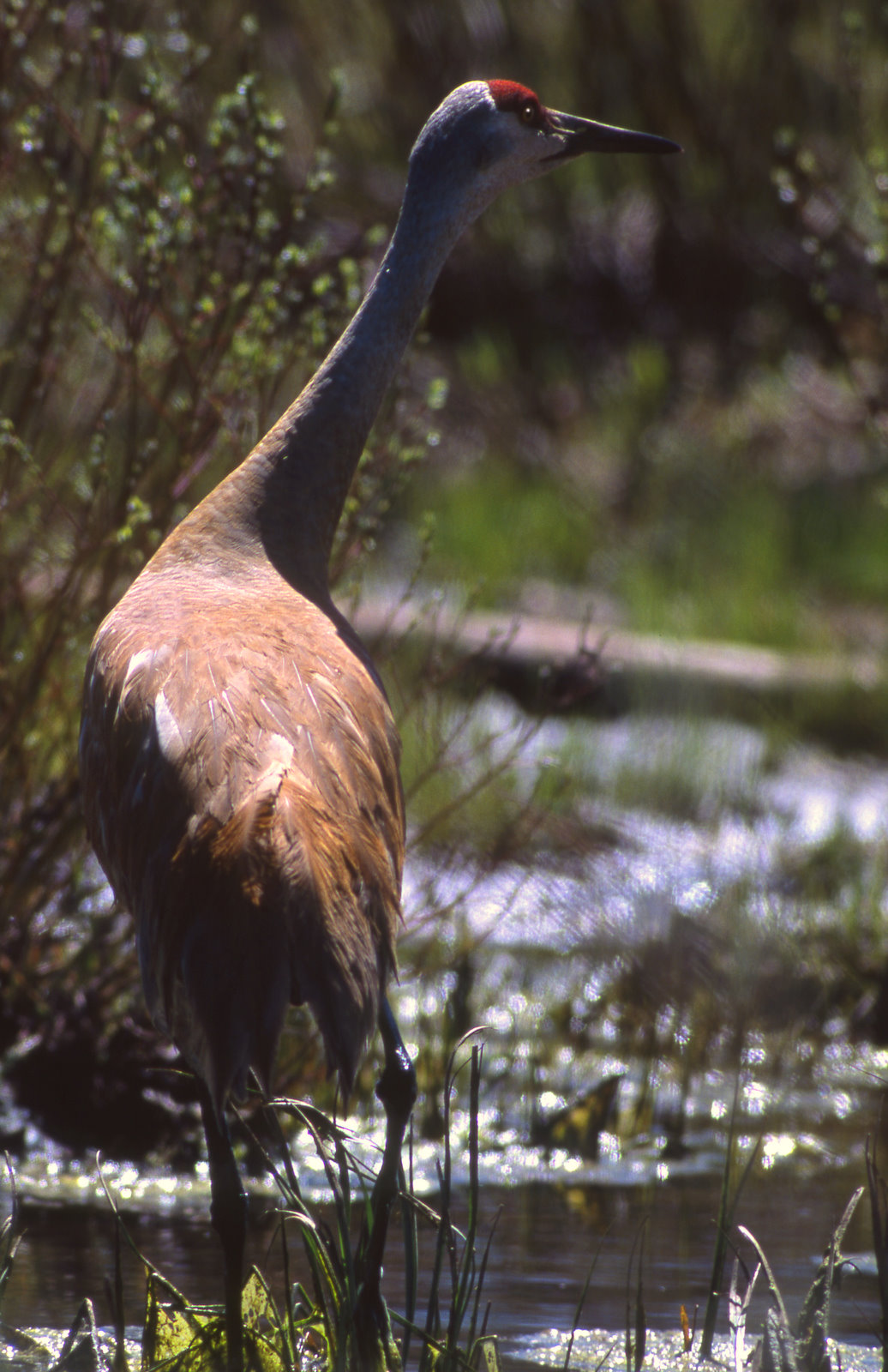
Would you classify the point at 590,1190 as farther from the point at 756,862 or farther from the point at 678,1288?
the point at 756,862

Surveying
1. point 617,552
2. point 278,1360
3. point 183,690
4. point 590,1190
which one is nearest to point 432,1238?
point 590,1190

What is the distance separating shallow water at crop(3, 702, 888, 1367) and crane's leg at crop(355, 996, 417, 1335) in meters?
0.20

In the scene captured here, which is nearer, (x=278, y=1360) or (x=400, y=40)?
(x=278, y=1360)

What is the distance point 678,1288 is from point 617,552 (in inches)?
301

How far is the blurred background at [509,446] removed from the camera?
4.57 meters

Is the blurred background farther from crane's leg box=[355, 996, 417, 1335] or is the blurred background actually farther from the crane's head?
crane's leg box=[355, 996, 417, 1335]

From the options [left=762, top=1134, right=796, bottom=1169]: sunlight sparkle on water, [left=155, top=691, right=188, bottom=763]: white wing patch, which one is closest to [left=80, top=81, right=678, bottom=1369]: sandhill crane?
[left=155, top=691, right=188, bottom=763]: white wing patch

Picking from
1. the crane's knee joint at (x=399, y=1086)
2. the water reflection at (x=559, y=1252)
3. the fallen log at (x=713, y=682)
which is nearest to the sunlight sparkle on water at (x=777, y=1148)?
the water reflection at (x=559, y=1252)

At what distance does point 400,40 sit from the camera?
13.4 metres

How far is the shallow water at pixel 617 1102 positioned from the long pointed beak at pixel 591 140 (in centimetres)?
147

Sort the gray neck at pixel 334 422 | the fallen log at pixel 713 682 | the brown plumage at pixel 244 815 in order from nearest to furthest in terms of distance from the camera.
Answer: the brown plumage at pixel 244 815 < the gray neck at pixel 334 422 < the fallen log at pixel 713 682

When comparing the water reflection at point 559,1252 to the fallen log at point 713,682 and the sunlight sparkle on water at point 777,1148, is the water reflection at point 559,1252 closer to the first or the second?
the sunlight sparkle on water at point 777,1148

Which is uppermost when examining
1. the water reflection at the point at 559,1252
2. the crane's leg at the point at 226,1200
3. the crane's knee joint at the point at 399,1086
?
the crane's knee joint at the point at 399,1086

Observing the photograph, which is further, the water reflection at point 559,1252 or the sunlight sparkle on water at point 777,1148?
the sunlight sparkle on water at point 777,1148
